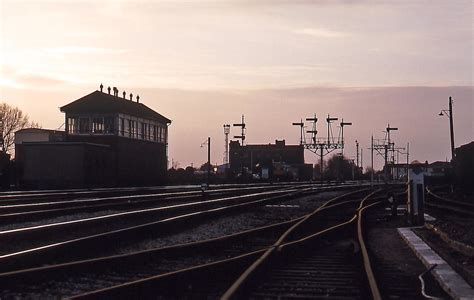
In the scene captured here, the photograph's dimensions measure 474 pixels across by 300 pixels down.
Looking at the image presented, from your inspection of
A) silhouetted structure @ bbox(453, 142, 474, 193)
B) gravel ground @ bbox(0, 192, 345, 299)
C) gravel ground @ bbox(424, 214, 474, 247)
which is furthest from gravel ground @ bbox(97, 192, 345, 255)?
silhouetted structure @ bbox(453, 142, 474, 193)

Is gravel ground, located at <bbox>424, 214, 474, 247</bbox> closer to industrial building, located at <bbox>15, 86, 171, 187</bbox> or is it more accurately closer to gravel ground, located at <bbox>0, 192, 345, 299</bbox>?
gravel ground, located at <bbox>0, 192, 345, 299</bbox>

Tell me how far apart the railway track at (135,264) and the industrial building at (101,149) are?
45230 mm

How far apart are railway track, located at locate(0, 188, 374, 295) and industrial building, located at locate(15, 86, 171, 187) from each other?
45230 millimetres

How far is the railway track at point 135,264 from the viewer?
8773mm

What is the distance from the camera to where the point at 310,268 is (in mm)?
10875

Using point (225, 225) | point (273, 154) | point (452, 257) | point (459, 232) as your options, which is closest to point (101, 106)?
point (225, 225)

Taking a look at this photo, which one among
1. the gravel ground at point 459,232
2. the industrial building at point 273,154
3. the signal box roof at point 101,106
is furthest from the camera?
the industrial building at point 273,154

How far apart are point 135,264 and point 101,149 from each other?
175 feet

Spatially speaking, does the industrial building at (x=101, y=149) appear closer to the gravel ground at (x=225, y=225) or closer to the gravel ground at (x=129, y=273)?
Answer: the gravel ground at (x=225, y=225)

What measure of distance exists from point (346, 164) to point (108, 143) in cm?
11666

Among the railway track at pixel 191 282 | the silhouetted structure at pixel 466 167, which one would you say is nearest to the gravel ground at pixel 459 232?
the railway track at pixel 191 282

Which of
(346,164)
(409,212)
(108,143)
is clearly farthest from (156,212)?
(346,164)

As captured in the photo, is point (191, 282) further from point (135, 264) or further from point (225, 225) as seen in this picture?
point (225, 225)

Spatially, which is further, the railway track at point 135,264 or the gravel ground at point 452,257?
the gravel ground at point 452,257
